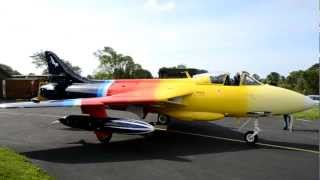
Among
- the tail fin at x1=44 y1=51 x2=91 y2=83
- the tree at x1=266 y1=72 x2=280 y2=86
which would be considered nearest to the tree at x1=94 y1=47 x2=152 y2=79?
the tree at x1=266 y1=72 x2=280 y2=86

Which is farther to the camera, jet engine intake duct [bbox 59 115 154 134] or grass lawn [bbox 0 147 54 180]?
jet engine intake duct [bbox 59 115 154 134]

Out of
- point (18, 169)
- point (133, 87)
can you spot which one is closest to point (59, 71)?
point (133, 87)

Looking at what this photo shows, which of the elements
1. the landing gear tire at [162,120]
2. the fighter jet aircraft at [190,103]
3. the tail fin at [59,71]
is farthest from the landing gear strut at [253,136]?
the tail fin at [59,71]

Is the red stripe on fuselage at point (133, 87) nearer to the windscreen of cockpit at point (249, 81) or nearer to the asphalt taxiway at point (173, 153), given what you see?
the asphalt taxiway at point (173, 153)

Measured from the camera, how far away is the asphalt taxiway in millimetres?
9320

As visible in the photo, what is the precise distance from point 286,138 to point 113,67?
65.6m

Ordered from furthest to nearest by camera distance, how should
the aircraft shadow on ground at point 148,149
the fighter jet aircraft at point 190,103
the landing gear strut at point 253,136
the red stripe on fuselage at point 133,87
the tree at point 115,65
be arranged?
the tree at point 115,65 → the red stripe on fuselage at point 133,87 → the landing gear strut at point 253,136 → the fighter jet aircraft at point 190,103 → the aircraft shadow on ground at point 148,149

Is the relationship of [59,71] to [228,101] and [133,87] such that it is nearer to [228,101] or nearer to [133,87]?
[133,87]

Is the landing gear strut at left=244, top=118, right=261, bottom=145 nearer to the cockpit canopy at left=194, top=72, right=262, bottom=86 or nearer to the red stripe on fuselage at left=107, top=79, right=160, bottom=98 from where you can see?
the cockpit canopy at left=194, top=72, right=262, bottom=86

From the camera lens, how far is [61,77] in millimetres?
17797

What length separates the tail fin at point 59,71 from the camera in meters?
17.7

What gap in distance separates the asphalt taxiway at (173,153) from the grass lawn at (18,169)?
1.16 feet

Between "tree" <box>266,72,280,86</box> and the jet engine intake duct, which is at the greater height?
"tree" <box>266,72,280,86</box>

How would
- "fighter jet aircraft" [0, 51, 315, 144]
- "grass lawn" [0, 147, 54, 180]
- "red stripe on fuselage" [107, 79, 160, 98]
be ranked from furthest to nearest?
1. "red stripe on fuselage" [107, 79, 160, 98]
2. "fighter jet aircraft" [0, 51, 315, 144]
3. "grass lawn" [0, 147, 54, 180]
